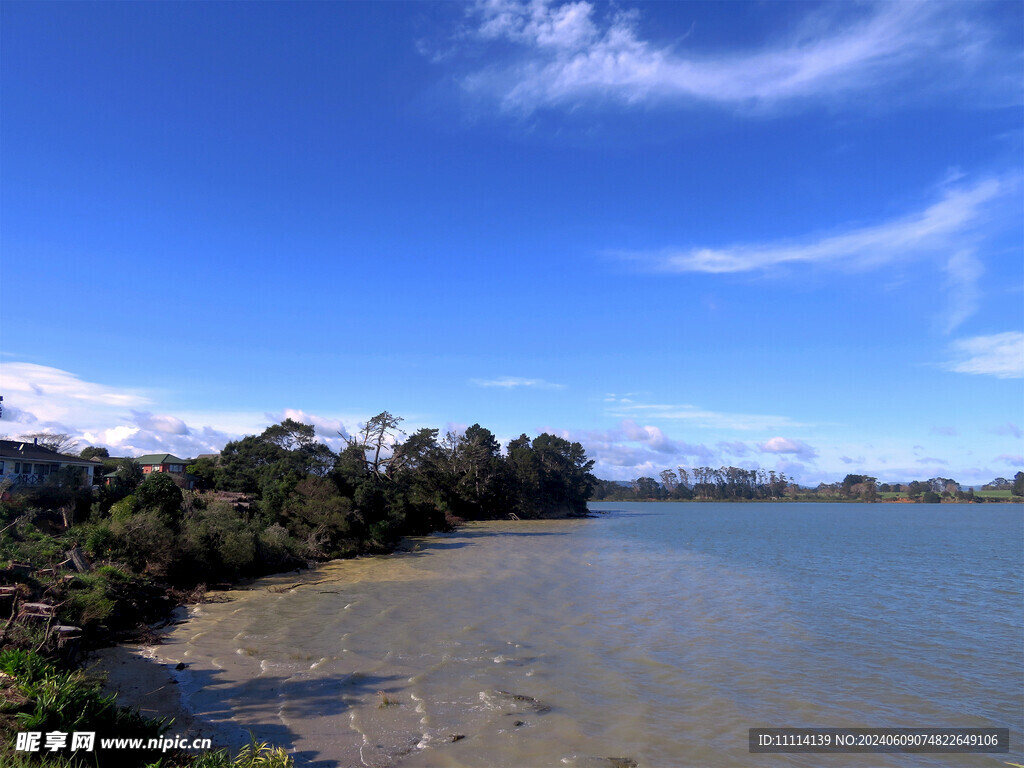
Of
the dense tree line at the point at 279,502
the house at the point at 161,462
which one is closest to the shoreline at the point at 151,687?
the dense tree line at the point at 279,502

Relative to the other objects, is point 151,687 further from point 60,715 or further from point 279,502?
point 279,502

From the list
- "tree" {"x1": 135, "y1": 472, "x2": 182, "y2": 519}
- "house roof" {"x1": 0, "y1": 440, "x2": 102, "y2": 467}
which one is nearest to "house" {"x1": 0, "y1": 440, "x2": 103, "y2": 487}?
"house roof" {"x1": 0, "y1": 440, "x2": 102, "y2": 467}

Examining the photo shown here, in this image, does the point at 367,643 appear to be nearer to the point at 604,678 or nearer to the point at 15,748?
the point at 604,678

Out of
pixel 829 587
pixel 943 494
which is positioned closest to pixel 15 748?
pixel 829 587

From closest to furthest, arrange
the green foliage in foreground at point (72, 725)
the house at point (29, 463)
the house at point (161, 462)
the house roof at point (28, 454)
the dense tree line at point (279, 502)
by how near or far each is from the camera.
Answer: the green foliage in foreground at point (72, 725)
the dense tree line at point (279, 502)
the house at point (29, 463)
the house roof at point (28, 454)
the house at point (161, 462)

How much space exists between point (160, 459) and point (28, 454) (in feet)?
87.2

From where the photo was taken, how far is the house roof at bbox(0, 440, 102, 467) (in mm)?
31419

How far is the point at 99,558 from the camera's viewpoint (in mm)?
19094

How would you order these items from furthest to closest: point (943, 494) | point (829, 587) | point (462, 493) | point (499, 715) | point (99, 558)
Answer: point (943, 494)
point (462, 493)
point (829, 587)
point (99, 558)
point (499, 715)

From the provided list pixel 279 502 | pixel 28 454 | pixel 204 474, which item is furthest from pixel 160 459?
pixel 279 502

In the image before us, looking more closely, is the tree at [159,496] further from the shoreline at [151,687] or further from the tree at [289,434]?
the tree at [289,434]

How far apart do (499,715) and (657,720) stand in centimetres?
292

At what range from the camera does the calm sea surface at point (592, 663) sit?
9.77 m

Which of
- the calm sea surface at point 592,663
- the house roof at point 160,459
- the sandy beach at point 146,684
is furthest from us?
the house roof at point 160,459
